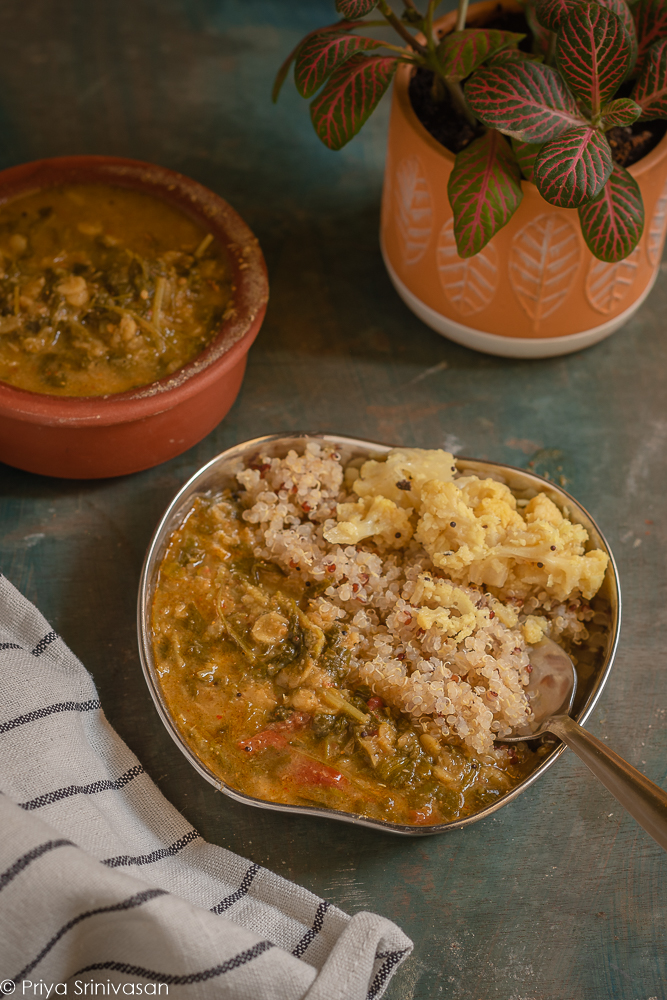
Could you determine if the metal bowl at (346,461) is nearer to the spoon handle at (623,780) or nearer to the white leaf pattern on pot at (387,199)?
the spoon handle at (623,780)

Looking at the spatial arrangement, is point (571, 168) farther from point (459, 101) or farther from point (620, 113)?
point (459, 101)

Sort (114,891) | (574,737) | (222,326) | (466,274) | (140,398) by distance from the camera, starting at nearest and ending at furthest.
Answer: (114,891)
(574,737)
(140,398)
(222,326)
(466,274)

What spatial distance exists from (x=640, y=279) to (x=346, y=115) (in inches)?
28.7

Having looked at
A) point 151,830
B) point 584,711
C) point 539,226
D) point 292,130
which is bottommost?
point 151,830

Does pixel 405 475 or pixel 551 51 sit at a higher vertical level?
pixel 551 51

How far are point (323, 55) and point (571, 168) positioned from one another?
1.63 ft

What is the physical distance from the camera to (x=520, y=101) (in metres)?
1.32

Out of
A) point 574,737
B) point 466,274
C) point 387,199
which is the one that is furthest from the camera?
point 387,199

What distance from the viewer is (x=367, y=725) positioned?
1.29 meters

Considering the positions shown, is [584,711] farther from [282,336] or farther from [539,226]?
[282,336]

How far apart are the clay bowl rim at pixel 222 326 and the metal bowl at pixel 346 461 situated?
0.16 meters

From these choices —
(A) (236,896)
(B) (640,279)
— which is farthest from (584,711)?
(B) (640,279)

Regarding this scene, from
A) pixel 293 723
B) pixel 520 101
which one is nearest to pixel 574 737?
pixel 293 723

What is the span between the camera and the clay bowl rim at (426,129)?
1.48 meters
